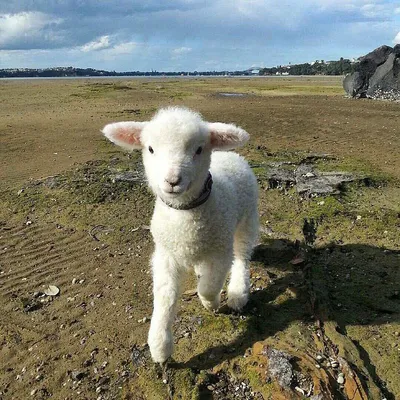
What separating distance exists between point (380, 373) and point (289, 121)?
1526 cm

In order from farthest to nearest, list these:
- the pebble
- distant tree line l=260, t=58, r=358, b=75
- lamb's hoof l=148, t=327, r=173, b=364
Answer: distant tree line l=260, t=58, r=358, b=75, lamb's hoof l=148, t=327, r=173, b=364, the pebble

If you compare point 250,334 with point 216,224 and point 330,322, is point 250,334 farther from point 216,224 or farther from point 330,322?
point 216,224

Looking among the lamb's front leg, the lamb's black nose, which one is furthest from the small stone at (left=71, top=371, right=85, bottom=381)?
the lamb's black nose

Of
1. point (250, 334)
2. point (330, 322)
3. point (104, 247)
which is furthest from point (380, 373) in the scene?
point (104, 247)

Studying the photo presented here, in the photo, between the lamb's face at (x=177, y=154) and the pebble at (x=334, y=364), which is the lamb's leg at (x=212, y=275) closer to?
the lamb's face at (x=177, y=154)

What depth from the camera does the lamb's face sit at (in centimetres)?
360

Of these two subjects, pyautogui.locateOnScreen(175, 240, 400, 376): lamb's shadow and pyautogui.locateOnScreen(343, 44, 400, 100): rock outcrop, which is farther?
pyautogui.locateOnScreen(343, 44, 400, 100): rock outcrop

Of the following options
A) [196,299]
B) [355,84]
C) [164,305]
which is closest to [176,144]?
[164,305]

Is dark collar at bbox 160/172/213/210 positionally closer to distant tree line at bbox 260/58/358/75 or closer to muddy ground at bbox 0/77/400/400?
muddy ground at bbox 0/77/400/400

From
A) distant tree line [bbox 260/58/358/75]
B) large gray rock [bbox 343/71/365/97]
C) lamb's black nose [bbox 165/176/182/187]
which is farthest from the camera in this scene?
distant tree line [bbox 260/58/358/75]

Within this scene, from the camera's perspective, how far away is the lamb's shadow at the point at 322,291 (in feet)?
14.6

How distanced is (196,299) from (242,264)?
0.69 metres

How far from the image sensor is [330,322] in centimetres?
452

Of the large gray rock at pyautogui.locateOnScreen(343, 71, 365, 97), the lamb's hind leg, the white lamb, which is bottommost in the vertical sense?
the large gray rock at pyautogui.locateOnScreen(343, 71, 365, 97)
